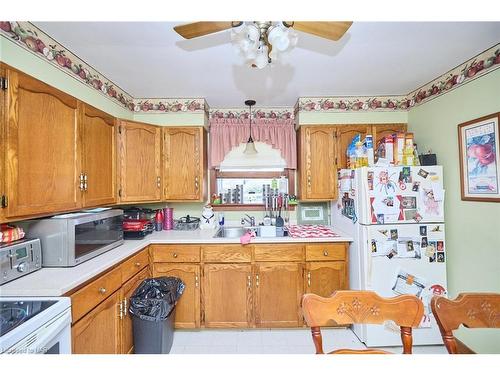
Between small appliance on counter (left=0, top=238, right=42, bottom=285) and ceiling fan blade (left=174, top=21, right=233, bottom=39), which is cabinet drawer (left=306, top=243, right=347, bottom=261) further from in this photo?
small appliance on counter (left=0, top=238, right=42, bottom=285)

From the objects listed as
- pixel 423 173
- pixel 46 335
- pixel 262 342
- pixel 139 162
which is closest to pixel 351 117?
pixel 423 173

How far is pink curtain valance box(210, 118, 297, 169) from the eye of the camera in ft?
9.33

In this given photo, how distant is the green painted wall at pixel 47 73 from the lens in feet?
4.38

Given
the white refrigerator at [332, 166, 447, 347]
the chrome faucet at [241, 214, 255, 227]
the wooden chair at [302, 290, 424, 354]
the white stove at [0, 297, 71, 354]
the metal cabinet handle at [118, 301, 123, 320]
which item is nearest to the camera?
the white stove at [0, 297, 71, 354]

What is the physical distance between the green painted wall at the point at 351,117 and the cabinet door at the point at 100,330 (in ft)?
7.82

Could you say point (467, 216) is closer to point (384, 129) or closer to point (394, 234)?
point (394, 234)

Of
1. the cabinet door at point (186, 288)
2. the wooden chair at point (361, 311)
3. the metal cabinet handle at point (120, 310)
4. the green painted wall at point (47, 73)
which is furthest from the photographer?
the cabinet door at point (186, 288)

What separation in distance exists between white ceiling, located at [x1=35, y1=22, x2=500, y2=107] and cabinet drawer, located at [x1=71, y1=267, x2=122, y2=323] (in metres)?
1.50

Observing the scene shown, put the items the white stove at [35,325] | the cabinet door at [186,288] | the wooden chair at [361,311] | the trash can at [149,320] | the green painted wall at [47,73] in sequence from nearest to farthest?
the white stove at [35,325], the wooden chair at [361,311], the green painted wall at [47,73], the trash can at [149,320], the cabinet door at [186,288]

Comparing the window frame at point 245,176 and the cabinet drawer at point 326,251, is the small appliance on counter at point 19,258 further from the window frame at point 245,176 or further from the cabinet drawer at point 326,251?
the cabinet drawer at point 326,251

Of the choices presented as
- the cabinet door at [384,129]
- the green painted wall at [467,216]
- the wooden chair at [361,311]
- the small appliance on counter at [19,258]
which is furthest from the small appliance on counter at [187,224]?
the green painted wall at [467,216]

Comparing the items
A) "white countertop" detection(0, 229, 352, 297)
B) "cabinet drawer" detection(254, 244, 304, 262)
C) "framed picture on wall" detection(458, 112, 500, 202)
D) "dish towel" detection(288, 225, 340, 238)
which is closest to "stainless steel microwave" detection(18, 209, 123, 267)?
"white countertop" detection(0, 229, 352, 297)

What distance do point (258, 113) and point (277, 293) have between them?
204 cm
